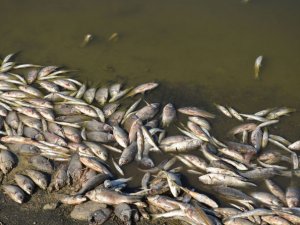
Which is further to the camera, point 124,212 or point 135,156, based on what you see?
point 135,156

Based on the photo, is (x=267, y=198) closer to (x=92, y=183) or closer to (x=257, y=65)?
(x=92, y=183)

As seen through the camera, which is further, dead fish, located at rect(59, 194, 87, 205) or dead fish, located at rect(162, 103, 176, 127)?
dead fish, located at rect(162, 103, 176, 127)

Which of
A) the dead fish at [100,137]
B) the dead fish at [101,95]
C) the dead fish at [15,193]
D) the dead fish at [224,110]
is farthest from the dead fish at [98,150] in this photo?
the dead fish at [224,110]

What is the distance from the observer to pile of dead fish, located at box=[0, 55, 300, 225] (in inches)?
265

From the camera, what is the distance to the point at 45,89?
30.0 feet

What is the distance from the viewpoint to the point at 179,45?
1084cm

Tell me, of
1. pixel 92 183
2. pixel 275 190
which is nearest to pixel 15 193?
pixel 92 183

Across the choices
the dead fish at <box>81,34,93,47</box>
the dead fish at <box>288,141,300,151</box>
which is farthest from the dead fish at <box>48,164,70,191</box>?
the dead fish at <box>81,34,93,47</box>

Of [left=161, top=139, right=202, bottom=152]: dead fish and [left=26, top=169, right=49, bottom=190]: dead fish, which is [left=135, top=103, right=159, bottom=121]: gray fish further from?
[left=26, top=169, right=49, bottom=190]: dead fish

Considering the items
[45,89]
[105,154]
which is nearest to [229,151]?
[105,154]

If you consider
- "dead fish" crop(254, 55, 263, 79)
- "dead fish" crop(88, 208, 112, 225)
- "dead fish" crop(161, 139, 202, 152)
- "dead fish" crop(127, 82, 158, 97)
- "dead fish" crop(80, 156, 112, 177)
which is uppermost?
"dead fish" crop(254, 55, 263, 79)

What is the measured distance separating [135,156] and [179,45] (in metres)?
4.02

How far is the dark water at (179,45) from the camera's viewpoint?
9.41 metres

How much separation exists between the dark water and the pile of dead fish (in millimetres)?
477
